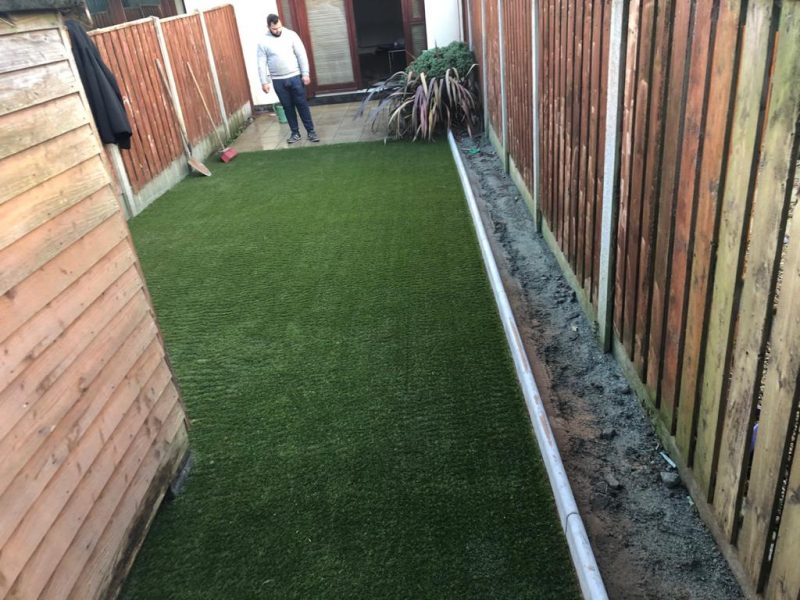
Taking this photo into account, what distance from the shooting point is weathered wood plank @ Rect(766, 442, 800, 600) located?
1526 millimetres

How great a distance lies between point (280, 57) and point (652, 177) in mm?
7109

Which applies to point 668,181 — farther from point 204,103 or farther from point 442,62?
point 204,103

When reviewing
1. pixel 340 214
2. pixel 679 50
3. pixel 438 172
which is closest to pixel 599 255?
pixel 679 50

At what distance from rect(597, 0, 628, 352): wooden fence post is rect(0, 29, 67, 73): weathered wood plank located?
2.08 meters

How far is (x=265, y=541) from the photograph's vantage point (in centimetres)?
240

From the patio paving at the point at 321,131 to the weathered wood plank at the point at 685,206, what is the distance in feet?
22.5

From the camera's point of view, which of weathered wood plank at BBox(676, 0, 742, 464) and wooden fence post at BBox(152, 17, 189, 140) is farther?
Answer: wooden fence post at BBox(152, 17, 189, 140)

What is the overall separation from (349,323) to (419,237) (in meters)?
1.44

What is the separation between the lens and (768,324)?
62.6 inches

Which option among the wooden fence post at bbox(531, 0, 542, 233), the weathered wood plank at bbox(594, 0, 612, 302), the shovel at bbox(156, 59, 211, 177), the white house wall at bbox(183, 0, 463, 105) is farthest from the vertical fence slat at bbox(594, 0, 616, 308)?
the white house wall at bbox(183, 0, 463, 105)

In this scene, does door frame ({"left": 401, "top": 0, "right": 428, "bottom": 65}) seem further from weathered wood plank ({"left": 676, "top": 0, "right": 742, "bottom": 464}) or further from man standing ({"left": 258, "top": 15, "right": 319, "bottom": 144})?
weathered wood plank ({"left": 676, "top": 0, "right": 742, "bottom": 464})

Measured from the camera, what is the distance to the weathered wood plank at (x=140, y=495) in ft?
6.81

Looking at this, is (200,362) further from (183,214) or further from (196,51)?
(196,51)

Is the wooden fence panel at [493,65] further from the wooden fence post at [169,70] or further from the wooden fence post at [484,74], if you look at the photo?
the wooden fence post at [169,70]
